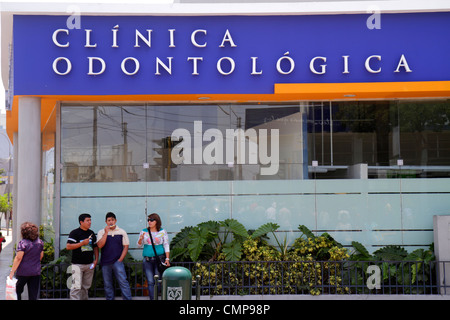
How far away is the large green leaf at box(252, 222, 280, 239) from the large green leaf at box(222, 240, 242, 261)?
44cm

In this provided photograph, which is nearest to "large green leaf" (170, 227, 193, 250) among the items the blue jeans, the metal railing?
the metal railing

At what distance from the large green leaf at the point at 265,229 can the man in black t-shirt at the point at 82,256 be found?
10.7 ft

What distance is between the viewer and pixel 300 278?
37.7ft

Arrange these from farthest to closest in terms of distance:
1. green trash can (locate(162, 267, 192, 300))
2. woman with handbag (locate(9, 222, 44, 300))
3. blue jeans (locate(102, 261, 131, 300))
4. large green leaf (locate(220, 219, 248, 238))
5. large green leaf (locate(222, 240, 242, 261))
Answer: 1. large green leaf (locate(220, 219, 248, 238))
2. large green leaf (locate(222, 240, 242, 261))
3. blue jeans (locate(102, 261, 131, 300))
4. woman with handbag (locate(9, 222, 44, 300))
5. green trash can (locate(162, 267, 192, 300))

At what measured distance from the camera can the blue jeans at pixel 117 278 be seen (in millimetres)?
10695

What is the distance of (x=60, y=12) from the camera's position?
11828mm

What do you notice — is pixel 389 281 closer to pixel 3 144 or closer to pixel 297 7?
pixel 297 7

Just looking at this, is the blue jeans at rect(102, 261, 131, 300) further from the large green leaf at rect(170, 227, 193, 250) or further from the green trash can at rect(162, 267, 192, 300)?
the green trash can at rect(162, 267, 192, 300)

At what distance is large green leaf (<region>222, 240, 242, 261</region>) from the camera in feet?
37.7

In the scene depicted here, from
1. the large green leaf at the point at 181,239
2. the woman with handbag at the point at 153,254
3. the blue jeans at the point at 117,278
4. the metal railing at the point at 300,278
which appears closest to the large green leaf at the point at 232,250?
the metal railing at the point at 300,278

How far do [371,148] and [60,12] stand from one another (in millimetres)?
7010

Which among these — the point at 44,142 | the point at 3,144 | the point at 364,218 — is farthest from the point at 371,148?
the point at 3,144

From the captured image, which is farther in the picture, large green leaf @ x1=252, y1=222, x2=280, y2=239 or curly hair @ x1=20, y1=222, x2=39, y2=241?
large green leaf @ x1=252, y1=222, x2=280, y2=239

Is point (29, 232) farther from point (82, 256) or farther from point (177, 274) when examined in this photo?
point (177, 274)
